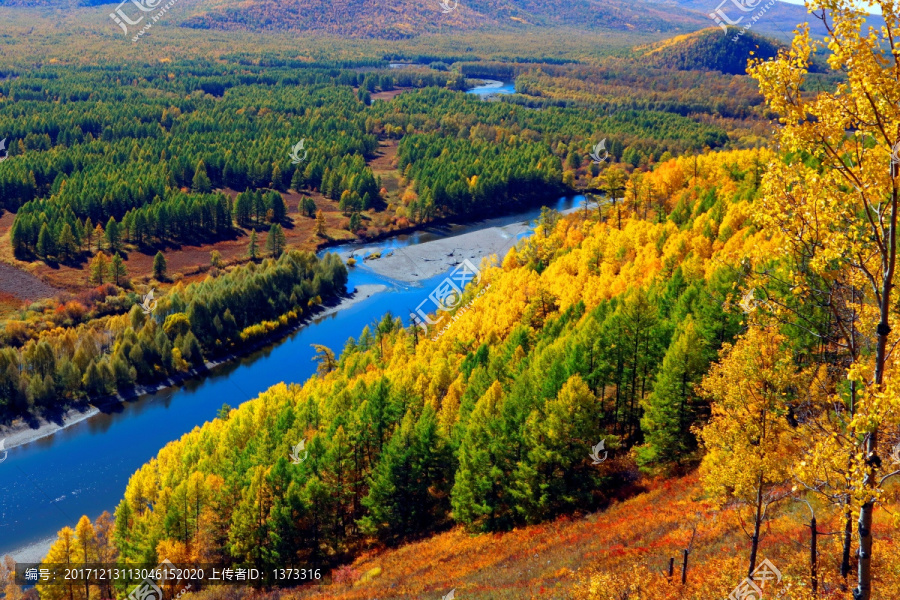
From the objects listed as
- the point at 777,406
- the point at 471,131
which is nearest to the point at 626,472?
the point at 777,406

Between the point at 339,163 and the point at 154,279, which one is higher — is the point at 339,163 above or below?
above

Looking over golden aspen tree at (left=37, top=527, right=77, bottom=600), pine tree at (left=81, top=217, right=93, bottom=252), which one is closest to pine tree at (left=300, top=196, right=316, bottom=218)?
pine tree at (left=81, top=217, right=93, bottom=252)

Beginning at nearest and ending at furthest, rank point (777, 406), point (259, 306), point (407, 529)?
point (777, 406) < point (407, 529) < point (259, 306)

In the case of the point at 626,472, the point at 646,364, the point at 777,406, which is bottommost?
the point at 626,472

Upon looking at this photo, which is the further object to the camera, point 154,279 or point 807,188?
point 154,279

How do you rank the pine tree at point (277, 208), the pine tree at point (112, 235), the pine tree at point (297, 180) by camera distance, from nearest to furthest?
the pine tree at point (112, 235), the pine tree at point (277, 208), the pine tree at point (297, 180)

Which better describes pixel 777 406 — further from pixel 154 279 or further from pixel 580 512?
pixel 154 279

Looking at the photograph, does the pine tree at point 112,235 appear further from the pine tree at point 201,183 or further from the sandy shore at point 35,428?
the sandy shore at point 35,428

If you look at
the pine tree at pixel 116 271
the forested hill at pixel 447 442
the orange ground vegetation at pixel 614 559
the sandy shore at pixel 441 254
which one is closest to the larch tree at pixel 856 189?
the orange ground vegetation at pixel 614 559
